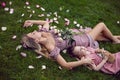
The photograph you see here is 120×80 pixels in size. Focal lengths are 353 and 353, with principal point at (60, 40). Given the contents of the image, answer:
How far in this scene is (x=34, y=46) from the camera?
19.4 ft

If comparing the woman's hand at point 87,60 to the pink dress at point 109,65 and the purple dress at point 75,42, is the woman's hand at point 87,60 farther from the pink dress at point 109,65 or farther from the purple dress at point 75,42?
Result: the purple dress at point 75,42

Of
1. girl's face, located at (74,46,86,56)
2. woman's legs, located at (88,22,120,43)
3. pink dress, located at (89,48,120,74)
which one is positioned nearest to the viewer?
pink dress, located at (89,48,120,74)

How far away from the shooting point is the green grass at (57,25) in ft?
18.2

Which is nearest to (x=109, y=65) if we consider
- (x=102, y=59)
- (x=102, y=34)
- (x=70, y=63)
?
(x=102, y=59)

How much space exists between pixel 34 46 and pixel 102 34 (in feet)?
4.88

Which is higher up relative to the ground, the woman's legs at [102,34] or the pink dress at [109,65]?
the woman's legs at [102,34]

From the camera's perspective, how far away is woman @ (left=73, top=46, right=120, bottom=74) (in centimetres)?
582

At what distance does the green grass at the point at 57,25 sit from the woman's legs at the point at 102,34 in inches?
5.2

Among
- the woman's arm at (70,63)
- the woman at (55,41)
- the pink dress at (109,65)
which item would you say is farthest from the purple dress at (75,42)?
the pink dress at (109,65)

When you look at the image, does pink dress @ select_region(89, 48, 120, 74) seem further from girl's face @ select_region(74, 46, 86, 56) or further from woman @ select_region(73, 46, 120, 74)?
girl's face @ select_region(74, 46, 86, 56)

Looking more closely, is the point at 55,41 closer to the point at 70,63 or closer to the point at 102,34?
the point at 70,63

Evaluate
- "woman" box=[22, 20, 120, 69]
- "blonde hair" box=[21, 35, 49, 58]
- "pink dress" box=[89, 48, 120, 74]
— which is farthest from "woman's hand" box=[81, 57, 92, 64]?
"blonde hair" box=[21, 35, 49, 58]

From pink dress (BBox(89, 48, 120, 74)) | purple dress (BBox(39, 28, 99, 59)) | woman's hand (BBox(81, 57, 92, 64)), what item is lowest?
pink dress (BBox(89, 48, 120, 74))

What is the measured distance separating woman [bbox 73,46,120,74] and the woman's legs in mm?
541
